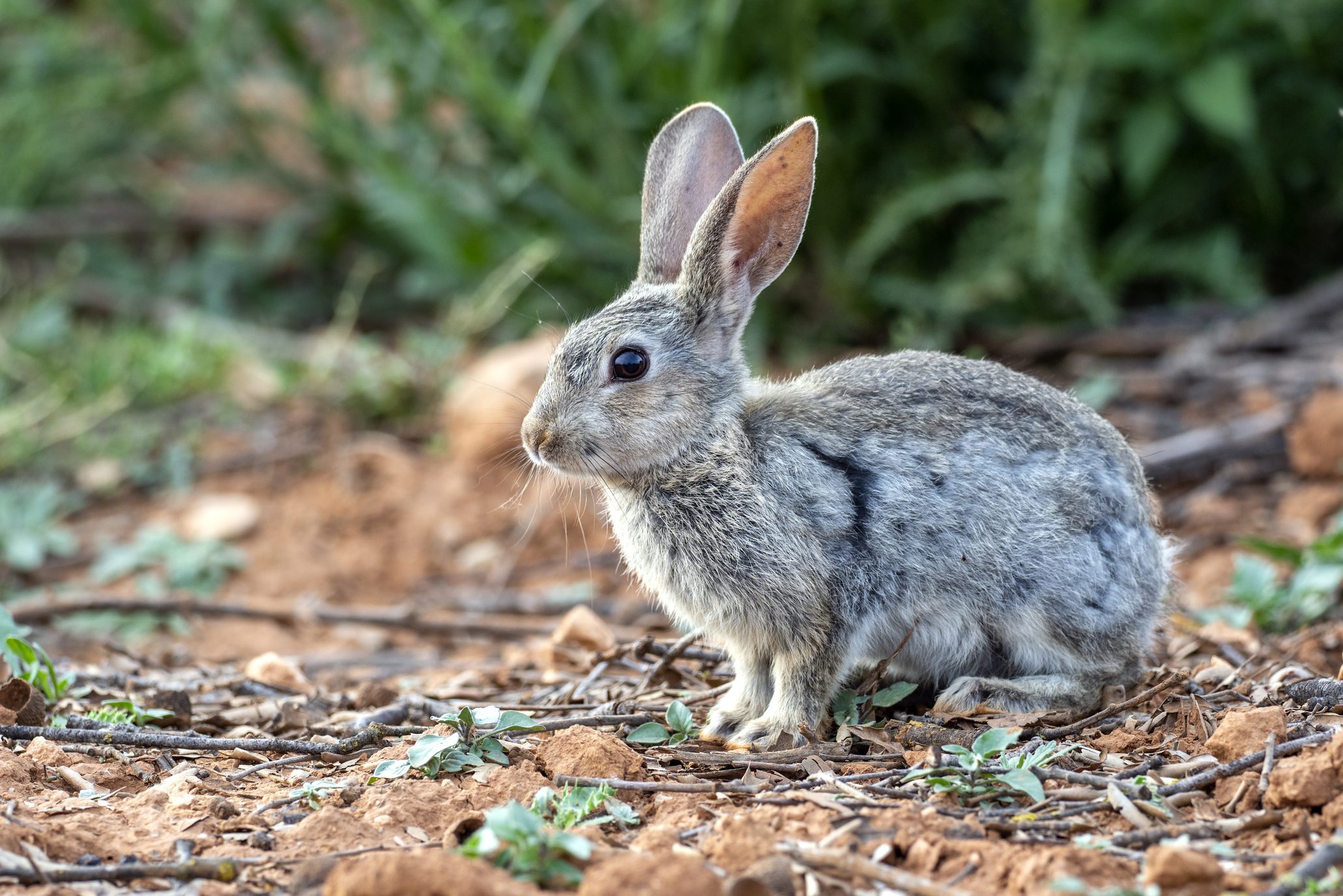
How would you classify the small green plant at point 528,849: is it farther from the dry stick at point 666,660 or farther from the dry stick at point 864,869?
the dry stick at point 666,660

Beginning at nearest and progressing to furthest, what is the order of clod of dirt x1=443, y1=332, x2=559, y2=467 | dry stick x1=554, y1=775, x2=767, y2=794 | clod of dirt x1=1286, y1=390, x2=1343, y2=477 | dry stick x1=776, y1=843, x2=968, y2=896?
1. dry stick x1=776, y1=843, x2=968, y2=896
2. dry stick x1=554, y1=775, x2=767, y2=794
3. clod of dirt x1=1286, y1=390, x2=1343, y2=477
4. clod of dirt x1=443, y1=332, x2=559, y2=467

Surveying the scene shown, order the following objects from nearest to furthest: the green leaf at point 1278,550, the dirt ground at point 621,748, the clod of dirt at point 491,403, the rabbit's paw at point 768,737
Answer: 1. the dirt ground at point 621,748
2. the rabbit's paw at point 768,737
3. the green leaf at point 1278,550
4. the clod of dirt at point 491,403

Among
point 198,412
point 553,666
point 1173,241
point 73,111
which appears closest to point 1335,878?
point 553,666

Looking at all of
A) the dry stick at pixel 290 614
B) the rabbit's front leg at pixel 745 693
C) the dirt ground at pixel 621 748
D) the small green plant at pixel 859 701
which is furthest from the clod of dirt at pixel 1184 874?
the dry stick at pixel 290 614

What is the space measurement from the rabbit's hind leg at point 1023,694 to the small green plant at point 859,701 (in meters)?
0.10

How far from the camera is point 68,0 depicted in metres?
13.1

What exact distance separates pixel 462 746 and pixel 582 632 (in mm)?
1434

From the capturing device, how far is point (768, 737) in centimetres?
383

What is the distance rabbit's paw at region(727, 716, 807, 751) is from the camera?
379 cm

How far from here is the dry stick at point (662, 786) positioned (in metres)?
3.36

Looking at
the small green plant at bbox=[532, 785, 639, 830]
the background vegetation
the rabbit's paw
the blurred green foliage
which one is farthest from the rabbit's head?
the blurred green foliage

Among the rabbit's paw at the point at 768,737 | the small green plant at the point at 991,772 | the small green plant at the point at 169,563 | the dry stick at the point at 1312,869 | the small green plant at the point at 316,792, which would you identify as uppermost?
the dry stick at the point at 1312,869

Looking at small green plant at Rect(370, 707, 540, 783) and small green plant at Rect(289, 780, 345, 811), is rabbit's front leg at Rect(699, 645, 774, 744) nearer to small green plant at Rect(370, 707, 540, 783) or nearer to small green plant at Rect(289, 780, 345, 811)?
small green plant at Rect(370, 707, 540, 783)

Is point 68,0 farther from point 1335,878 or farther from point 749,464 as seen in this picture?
point 1335,878
